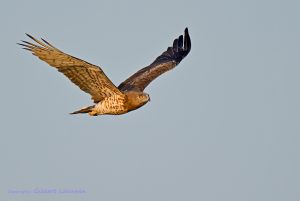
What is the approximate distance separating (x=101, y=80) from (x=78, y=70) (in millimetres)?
530

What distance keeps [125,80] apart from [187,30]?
105 inches

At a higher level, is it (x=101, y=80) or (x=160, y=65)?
(x=160, y=65)

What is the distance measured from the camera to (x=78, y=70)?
11727 mm

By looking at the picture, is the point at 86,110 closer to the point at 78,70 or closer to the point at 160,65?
the point at 78,70

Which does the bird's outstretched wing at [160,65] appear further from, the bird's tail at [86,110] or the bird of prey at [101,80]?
the bird's tail at [86,110]

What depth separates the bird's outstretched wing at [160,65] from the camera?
47.5 ft

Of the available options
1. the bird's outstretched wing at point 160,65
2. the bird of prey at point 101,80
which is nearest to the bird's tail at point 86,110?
the bird of prey at point 101,80

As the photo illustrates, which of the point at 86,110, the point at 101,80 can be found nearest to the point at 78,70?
the point at 101,80

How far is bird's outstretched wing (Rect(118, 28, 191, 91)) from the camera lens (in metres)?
14.5

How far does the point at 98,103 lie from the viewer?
12.8m

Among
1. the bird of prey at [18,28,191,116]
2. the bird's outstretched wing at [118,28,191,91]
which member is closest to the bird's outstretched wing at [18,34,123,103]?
the bird of prey at [18,28,191,116]

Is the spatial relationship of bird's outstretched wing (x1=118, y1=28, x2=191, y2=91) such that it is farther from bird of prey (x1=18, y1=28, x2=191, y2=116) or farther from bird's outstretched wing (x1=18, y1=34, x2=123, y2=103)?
bird's outstretched wing (x1=18, y1=34, x2=123, y2=103)

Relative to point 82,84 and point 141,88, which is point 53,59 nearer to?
point 82,84

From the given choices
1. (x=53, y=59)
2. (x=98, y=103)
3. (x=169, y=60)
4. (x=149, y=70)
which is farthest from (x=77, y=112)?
(x=169, y=60)
